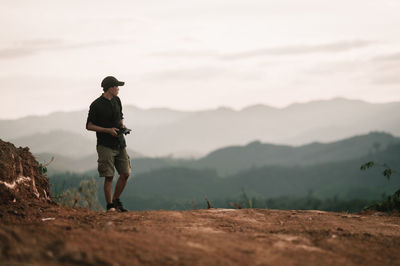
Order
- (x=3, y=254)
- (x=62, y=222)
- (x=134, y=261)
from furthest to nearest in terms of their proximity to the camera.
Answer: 1. (x=62, y=222)
2. (x=134, y=261)
3. (x=3, y=254)

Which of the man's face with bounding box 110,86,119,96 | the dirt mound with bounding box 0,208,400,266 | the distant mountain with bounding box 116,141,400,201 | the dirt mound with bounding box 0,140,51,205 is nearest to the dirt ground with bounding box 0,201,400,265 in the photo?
the dirt mound with bounding box 0,208,400,266

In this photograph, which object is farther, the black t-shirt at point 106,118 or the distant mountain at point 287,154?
the distant mountain at point 287,154

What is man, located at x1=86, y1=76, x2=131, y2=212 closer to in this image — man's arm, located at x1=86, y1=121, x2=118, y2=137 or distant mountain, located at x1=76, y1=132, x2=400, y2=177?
man's arm, located at x1=86, y1=121, x2=118, y2=137

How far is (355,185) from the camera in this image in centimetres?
11469

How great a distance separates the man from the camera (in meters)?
6.16

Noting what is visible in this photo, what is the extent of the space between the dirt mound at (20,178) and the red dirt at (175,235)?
0.01 metres

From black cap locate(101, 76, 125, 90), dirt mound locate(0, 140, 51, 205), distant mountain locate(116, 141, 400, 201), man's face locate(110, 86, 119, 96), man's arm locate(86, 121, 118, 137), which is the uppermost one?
black cap locate(101, 76, 125, 90)

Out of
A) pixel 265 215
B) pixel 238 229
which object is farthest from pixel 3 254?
pixel 265 215

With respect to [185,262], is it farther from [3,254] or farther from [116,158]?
[116,158]

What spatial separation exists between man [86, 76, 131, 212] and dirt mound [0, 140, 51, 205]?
3.25 ft

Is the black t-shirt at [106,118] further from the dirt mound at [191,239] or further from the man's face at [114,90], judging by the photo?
the dirt mound at [191,239]

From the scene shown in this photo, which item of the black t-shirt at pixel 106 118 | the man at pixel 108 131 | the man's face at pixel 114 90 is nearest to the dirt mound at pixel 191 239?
the man at pixel 108 131

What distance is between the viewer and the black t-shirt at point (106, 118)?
6170mm

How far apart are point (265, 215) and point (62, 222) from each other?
2838 millimetres
